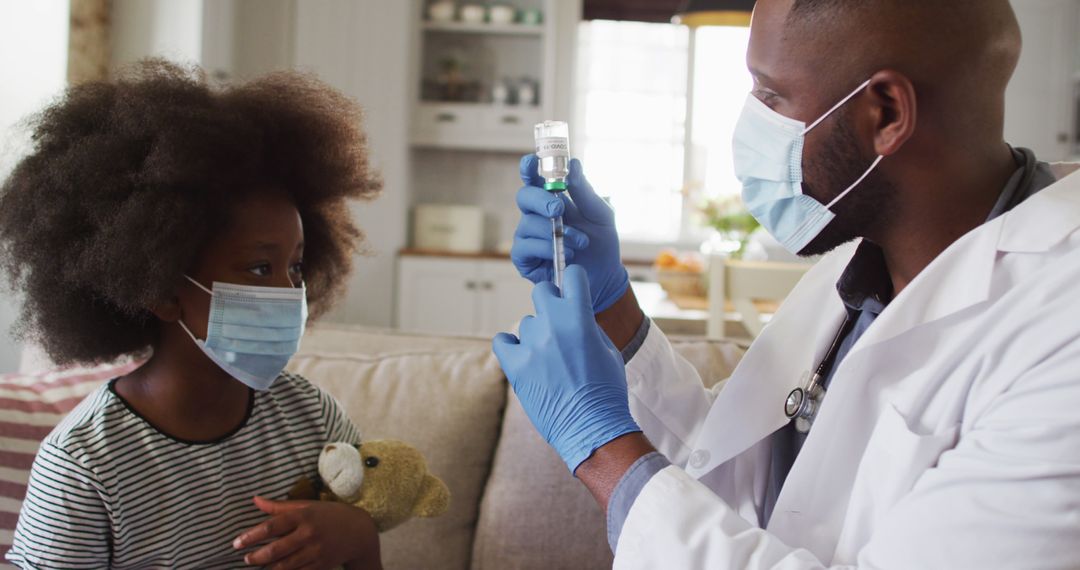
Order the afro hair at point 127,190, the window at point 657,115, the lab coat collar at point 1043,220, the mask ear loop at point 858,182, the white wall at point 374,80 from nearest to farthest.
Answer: the lab coat collar at point 1043,220 < the mask ear loop at point 858,182 < the afro hair at point 127,190 < the white wall at point 374,80 < the window at point 657,115

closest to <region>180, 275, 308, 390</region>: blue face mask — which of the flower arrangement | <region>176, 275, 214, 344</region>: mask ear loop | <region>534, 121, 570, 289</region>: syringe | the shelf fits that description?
<region>176, 275, 214, 344</region>: mask ear loop

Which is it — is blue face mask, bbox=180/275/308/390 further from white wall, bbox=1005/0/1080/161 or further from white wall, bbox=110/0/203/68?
white wall, bbox=1005/0/1080/161

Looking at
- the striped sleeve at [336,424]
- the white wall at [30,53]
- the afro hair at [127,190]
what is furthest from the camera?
the white wall at [30,53]

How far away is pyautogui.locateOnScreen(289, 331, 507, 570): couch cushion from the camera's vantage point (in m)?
1.59

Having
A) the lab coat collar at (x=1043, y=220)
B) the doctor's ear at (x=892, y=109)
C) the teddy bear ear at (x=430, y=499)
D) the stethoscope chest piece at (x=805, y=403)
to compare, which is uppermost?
the doctor's ear at (x=892, y=109)

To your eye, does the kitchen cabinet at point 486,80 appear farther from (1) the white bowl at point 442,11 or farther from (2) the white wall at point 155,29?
(2) the white wall at point 155,29

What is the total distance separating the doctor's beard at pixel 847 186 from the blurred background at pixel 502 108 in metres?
3.39

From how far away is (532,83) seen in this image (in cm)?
556

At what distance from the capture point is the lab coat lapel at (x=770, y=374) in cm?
119

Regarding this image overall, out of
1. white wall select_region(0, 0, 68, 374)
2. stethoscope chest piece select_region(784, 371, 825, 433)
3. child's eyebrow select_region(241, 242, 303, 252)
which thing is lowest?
stethoscope chest piece select_region(784, 371, 825, 433)

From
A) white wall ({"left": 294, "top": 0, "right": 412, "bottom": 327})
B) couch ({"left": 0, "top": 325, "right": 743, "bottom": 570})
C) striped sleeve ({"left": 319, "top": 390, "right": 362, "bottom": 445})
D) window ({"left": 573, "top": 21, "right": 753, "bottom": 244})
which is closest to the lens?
striped sleeve ({"left": 319, "top": 390, "right": 362, "bottom": 445})

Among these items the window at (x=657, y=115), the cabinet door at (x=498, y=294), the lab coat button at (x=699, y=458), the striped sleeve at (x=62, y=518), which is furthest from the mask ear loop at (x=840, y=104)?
the window at (x=657, y=115)

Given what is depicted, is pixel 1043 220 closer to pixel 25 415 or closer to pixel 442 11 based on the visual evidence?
pixel 25 415

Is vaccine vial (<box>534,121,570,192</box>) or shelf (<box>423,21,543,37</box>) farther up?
shelf (<box>423,21,543,37</box>)
